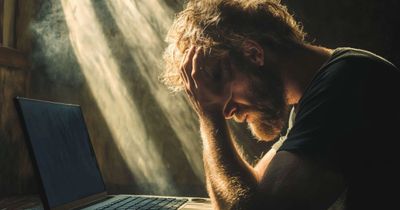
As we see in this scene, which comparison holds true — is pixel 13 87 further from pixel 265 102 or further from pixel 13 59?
pixel 265 102

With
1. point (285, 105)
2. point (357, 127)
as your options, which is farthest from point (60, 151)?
point (357, 127)

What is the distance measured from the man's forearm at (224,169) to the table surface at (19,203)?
4.08ft

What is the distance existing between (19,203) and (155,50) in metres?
1.48

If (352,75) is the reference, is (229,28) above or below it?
above

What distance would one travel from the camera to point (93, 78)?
3.06 meters

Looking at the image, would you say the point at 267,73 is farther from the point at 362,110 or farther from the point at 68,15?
the point at 68,15

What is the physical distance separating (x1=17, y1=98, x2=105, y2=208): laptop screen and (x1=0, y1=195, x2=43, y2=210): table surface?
746mm

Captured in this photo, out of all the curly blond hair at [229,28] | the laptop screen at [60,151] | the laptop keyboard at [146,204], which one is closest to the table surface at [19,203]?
the laptop screen at [60,151]

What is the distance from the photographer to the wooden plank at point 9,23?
10.0 feet

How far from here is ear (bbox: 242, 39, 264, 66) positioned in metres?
1.38

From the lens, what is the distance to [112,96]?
3.00 meters

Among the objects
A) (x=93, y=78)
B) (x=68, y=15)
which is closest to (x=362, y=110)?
(x=93, y=78)

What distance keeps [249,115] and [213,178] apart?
322 mm

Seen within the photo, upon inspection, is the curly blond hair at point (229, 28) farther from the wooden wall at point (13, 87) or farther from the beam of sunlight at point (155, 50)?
the wooden wall at point (13, 87)
